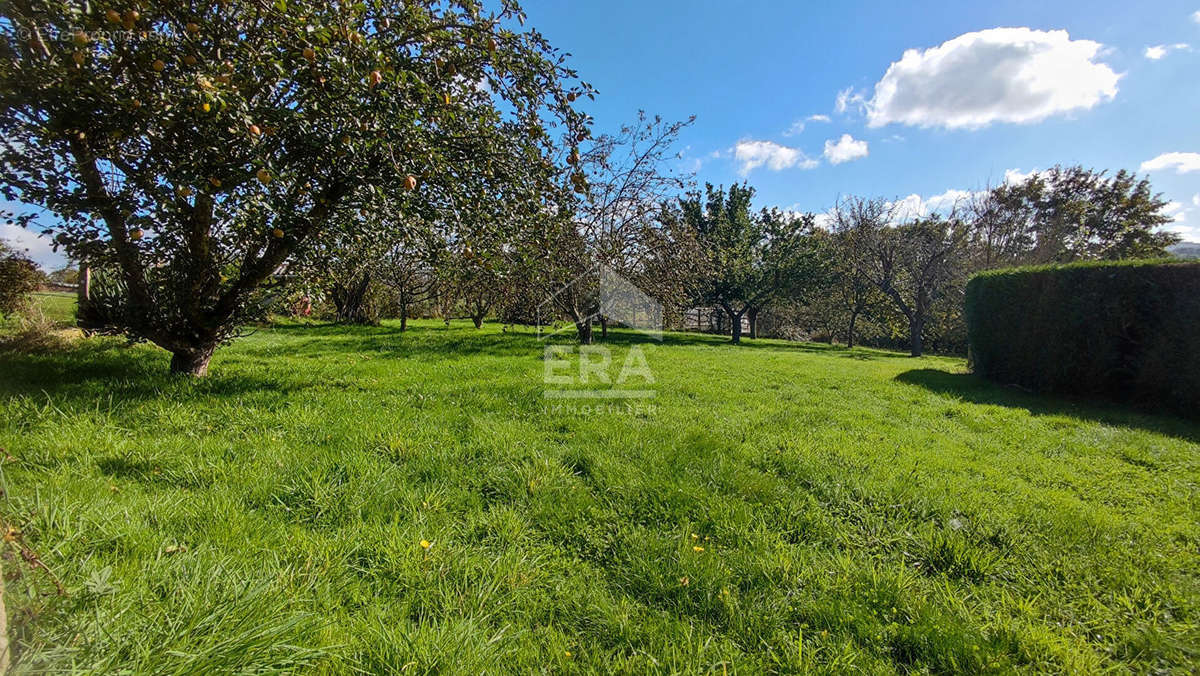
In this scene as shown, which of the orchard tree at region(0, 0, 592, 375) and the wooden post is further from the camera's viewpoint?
the wooden post

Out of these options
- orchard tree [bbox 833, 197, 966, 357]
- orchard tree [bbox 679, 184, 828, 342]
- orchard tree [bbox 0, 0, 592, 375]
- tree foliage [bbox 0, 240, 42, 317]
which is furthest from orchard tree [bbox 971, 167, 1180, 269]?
tree foliage [bbox 0, 240, 42, 317]

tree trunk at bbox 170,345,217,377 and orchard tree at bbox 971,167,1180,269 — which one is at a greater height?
orchard tree at bbox 971,167,1180,269

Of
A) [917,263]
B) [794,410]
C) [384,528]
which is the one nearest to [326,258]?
[384,528]

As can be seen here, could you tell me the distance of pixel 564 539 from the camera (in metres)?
2.36

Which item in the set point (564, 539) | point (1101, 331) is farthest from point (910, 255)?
point (564, 539)

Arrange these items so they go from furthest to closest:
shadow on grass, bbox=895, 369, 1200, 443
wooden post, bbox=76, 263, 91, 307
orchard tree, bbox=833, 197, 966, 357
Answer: orchard tree, bbox=833, 197, 966, 357 → shadow on grass, bbox=895, 369, 1200, 443 → wooden post, bbox=76, 263, 91, 307

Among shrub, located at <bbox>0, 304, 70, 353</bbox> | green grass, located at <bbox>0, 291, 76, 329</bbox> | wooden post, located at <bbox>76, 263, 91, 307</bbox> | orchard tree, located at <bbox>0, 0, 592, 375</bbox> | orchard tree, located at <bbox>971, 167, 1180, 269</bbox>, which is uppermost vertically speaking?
orchard tree, located at <bbox>971, 167, 1180, 269</bbox>

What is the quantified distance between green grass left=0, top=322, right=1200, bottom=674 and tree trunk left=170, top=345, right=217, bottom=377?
→ 1.29 ft

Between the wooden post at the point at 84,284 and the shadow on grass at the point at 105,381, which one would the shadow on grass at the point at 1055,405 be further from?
the wooden post at the point at 84,284

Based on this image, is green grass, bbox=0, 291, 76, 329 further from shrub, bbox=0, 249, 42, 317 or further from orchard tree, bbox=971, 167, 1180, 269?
orchard tree, bbox=971, 167, 1180, 269

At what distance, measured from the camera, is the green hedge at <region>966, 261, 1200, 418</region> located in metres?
5.81

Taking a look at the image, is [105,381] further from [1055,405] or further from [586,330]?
[1055,405]

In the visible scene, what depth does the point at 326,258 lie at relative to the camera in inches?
217

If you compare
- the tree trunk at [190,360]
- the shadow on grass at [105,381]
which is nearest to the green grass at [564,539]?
the shadow on grass at [105,381]
